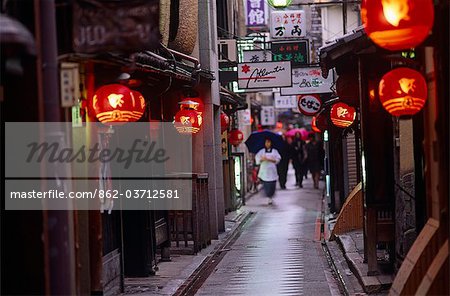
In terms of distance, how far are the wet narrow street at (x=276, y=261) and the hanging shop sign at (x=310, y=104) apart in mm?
3624

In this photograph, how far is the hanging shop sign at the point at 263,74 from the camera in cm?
2625

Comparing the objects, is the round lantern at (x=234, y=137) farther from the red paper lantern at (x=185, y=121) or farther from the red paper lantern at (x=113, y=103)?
the red paper lantern at (x=113, y=103)

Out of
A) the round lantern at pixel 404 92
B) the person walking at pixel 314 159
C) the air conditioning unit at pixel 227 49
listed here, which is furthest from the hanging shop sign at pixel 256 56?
the round lantern at pixel 404 92

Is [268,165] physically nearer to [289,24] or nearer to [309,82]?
[289,24]

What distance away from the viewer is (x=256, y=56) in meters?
28.6

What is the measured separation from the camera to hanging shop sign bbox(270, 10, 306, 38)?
1201 inches

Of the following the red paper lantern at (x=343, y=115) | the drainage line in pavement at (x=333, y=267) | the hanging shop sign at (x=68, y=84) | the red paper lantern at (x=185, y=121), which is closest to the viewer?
the hanging shop sign at (x=68, y=84)

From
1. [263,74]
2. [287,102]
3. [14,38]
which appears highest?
[287,102]

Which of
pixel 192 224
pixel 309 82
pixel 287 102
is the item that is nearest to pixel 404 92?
pixel 192 224

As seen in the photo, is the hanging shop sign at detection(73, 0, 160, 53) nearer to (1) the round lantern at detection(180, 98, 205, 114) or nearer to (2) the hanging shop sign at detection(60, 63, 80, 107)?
(2) the hanging shop sign at detection(60, 63, 80, 107)

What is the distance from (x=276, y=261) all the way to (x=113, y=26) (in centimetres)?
1056

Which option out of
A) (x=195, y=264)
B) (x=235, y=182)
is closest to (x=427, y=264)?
(x=195, y=264)

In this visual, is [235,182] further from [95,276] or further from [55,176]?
[55,176]

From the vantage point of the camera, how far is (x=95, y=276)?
12602mm
